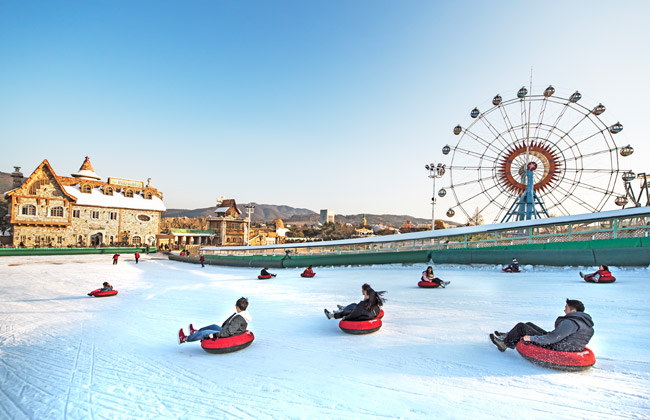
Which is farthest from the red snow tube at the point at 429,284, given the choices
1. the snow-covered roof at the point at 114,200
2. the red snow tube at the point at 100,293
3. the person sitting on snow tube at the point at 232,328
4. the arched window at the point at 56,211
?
the snow-covered roof at the point at 114,200

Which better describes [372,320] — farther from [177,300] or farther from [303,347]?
[177,300]

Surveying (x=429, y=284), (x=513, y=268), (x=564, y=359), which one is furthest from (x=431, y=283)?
(x=564, y=359)

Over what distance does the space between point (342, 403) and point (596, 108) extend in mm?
31622

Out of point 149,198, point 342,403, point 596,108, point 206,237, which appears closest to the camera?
point 342,403

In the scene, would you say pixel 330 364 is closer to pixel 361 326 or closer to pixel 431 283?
pixel 361 326

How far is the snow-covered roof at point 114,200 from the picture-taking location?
143 ft

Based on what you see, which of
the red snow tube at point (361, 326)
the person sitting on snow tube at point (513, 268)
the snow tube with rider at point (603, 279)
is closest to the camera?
the red snow tube at point (361, 326)

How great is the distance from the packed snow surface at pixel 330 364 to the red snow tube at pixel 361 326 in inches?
7.4

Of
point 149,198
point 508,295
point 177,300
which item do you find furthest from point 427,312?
point 149,198

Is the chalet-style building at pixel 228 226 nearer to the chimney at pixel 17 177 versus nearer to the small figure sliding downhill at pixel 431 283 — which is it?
the chimney at pixel 17 177

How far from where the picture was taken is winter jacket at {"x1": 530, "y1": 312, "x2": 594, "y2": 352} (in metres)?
4.51

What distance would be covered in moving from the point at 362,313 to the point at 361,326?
0.25 metres

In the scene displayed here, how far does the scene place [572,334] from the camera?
179 inches

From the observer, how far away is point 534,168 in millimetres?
26656
